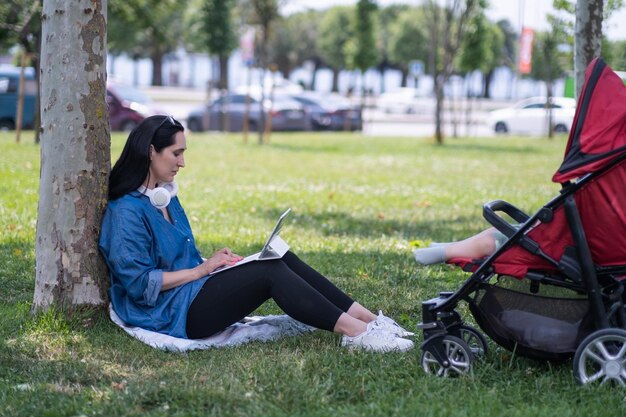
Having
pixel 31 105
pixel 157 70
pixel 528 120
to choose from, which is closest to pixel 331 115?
pixel 528 120

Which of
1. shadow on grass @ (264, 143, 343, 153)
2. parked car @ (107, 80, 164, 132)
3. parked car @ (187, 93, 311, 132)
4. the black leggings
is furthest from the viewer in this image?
parked car @ (187, 93, 311, 132)

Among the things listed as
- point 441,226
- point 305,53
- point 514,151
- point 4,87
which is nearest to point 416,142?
point 514,151

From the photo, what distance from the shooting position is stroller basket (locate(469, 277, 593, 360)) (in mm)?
4316

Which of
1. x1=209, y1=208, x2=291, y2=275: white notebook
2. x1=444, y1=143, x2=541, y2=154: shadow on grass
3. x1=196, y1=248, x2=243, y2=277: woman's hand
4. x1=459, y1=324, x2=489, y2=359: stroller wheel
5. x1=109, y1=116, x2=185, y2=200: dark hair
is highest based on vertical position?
x1=109, y1=116, x2=185, y2=200: dark hair

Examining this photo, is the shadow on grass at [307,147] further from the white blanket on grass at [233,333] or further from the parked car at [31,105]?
the white blanket on grass at [233,333]

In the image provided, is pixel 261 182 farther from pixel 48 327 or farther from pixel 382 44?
pixel 382 44

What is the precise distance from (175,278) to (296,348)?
710 millimetres

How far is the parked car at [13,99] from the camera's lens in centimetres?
2411

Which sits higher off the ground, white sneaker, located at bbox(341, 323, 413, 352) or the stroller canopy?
the stroller canopy

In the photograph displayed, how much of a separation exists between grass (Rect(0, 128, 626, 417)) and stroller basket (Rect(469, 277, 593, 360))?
15cm

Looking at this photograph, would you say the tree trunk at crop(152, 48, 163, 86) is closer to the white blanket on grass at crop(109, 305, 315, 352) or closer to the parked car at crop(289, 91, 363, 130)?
the parked car at crop(289, 91, 363, 130)

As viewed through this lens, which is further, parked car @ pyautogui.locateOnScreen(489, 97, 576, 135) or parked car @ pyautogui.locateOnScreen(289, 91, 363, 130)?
parked car @ pyautogui.locateOnScreen(489, 97, 576, 135)

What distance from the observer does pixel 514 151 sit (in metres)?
22.9

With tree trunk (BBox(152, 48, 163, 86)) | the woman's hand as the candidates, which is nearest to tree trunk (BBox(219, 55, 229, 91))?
tree trunk (BBox(152, 48, 163, 86))
